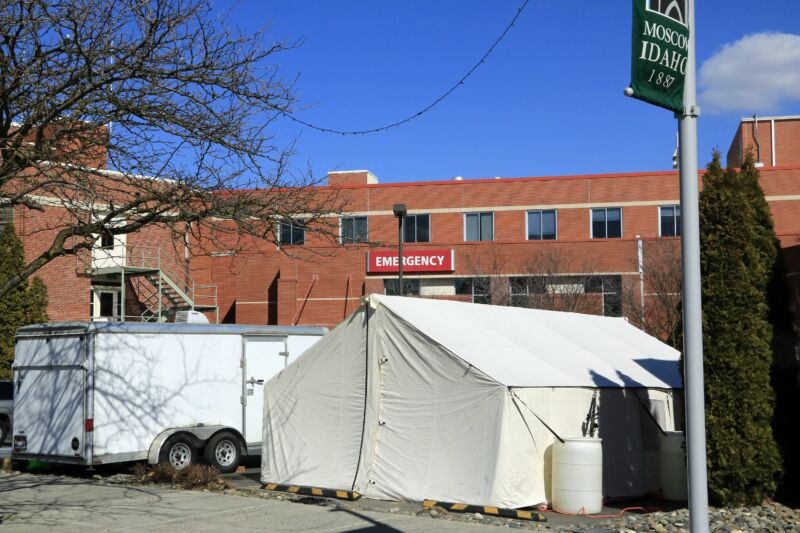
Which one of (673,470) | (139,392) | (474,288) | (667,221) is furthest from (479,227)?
(673,470)

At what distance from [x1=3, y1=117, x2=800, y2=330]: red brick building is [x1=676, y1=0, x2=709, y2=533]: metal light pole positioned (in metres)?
33.6

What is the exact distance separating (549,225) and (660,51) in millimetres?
43875

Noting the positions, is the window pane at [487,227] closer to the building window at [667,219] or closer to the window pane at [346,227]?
the window pane at [346,227]

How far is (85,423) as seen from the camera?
1544cm

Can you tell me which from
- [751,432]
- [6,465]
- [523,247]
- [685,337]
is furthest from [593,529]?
[523,247]

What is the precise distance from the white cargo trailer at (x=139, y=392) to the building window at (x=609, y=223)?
109 feet

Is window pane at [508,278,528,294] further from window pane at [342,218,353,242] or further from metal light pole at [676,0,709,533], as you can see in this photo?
metal light pole at [676,0,709,533]

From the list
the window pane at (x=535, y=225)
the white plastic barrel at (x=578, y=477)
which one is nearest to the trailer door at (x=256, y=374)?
the white plastic barrel at (x=578, y=477)

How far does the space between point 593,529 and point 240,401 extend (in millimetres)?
8958

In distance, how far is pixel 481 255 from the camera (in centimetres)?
4647

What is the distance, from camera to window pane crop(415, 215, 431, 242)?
166ft

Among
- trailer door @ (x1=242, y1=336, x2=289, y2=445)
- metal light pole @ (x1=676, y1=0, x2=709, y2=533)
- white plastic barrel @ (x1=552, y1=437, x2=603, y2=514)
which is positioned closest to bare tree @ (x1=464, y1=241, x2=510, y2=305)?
Result: trailer door @ (x1=242, y1=336, x2=289, y2=445)

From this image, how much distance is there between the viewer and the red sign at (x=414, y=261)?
1850 inches

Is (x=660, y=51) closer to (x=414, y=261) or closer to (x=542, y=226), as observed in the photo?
(x=414, y=261)
